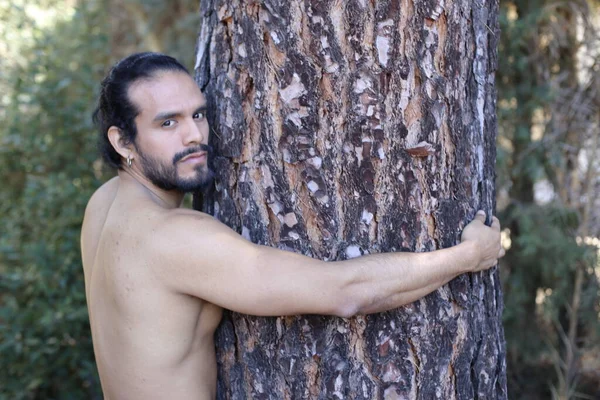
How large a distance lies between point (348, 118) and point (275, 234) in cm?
44

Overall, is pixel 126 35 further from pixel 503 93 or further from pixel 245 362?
pixel 245 362

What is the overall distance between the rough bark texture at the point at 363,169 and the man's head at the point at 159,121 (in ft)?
0.63

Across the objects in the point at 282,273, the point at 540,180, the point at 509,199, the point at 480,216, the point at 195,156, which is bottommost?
the point at 282,273

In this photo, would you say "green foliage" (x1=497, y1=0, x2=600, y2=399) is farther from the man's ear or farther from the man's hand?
the man's ear

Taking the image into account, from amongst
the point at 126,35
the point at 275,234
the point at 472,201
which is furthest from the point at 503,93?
the point at 126,35

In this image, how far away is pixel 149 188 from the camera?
255cm

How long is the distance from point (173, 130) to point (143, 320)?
65 centimetres

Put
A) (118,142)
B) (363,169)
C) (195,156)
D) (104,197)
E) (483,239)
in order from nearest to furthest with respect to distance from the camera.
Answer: (363,169), (483,239), (195,156), (118,142), (104,197)

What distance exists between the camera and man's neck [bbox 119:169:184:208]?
99.5 inches

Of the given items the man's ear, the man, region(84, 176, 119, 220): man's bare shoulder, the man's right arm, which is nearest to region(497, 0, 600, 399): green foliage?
the man

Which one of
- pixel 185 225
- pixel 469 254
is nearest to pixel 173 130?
pixel 185 225

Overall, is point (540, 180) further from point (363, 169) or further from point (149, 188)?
point (149, 188)

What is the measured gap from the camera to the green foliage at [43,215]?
15.1 feet

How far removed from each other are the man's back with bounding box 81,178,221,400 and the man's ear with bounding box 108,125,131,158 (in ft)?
0.46
